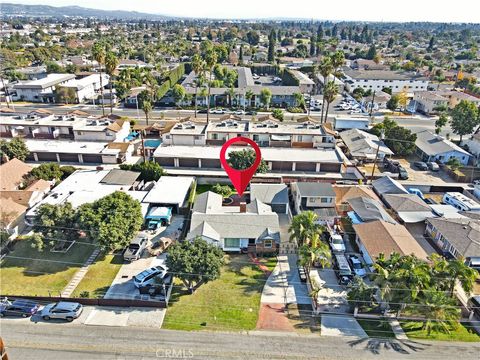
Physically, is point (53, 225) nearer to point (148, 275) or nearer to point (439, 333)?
point (148, 275)

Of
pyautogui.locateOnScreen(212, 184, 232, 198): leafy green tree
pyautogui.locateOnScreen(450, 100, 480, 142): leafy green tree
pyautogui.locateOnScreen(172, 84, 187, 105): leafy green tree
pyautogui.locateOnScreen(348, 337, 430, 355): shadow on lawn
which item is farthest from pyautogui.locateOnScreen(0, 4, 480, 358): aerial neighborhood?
pyautogui.locateOnScreen(172, 84, 187, 105): leafy green tree

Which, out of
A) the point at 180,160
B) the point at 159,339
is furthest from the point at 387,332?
the point at 180,160

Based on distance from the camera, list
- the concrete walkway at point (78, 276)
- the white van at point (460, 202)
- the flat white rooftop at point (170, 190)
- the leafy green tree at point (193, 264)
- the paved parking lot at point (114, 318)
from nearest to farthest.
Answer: the paved parking lot at point (114, 318) < the leafy green tree at point (193, 264) < the concrete walkway at point (78, 276) < the flat white rooftop at point (170, 190) < the white van at point (460, 202)

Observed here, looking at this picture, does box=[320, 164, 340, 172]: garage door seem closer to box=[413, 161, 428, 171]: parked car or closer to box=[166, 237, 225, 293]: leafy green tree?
box=[413, 161, 428, 171]: parked car

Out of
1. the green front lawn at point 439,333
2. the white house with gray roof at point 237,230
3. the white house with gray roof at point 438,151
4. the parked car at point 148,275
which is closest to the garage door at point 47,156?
the white house with gray roof at point 237,230

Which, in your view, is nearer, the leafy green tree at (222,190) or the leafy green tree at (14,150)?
the leafy green tree at (222,190)

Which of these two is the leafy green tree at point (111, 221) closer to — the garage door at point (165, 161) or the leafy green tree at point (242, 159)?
the leafy green tree at point (242, 159)

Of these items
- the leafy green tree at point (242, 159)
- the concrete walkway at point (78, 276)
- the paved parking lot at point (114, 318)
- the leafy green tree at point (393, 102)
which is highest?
the leafy green tree at point (393, 102)

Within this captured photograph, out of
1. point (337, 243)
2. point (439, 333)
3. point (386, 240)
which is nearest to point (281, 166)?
point (337, 243)

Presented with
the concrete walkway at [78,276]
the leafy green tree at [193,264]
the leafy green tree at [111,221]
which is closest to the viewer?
the leafy green tree at [193,264]
